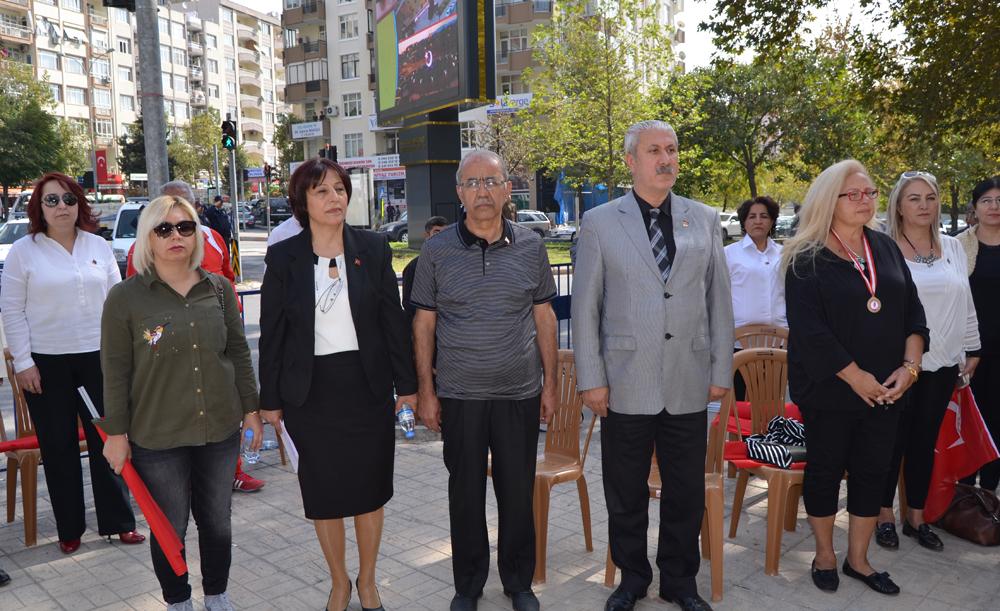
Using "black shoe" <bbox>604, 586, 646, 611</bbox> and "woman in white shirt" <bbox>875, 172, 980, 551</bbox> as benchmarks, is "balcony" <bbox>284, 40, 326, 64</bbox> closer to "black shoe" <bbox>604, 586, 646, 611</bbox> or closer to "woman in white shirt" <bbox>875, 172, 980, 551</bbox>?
"woman in white shirt" <bbox>875, 172, 980, 551</bbox>

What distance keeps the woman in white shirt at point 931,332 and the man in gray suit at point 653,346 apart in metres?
1.30

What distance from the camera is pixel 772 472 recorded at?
166 inches

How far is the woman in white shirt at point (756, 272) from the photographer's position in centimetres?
576

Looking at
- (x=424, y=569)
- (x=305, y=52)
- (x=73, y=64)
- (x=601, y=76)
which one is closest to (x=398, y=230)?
(x=601, y=76)

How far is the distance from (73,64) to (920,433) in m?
78.1

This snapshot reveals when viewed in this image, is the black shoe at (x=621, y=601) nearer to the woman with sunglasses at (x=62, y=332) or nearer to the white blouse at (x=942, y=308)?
the white blouse at (x=942, y=308)

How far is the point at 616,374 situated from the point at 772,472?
3.80 feet

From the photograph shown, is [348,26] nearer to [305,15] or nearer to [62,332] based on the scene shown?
[305,15]

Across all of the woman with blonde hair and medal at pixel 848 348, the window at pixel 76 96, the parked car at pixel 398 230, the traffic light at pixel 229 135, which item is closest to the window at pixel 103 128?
the window at pixel 76 96

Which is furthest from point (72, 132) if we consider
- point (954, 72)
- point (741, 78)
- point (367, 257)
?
point (367, 257)

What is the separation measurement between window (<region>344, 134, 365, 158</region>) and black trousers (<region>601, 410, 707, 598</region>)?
181 feet

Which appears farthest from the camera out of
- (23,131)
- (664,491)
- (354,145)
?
(354,145)

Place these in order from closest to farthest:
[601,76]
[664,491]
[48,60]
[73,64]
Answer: [664,491] → [601,76] → [48,60] → [73,64]

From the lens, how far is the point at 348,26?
56.7 metres
